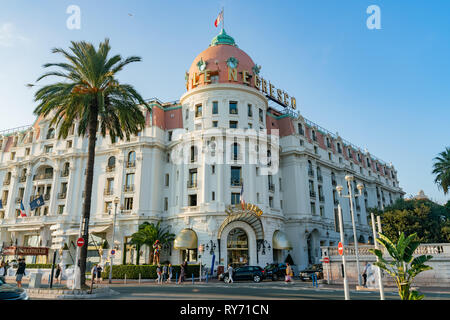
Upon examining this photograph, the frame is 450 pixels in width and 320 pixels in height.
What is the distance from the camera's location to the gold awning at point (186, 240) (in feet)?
131

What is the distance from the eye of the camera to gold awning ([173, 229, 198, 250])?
40.0 meters

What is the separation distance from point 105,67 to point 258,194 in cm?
2594

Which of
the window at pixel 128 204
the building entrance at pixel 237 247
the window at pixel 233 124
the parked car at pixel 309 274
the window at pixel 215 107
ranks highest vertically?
the window at pixel 215 107

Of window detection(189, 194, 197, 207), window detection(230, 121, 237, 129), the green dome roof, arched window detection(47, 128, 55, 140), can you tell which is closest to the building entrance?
window detection(189, 194, 197, 207)

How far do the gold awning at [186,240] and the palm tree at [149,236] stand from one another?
6.47ft

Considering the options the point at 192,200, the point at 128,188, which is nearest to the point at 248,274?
the point at 192,200

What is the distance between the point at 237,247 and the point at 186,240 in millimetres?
6444

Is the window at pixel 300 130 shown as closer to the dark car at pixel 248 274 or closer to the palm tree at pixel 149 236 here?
the palm tree at pixel 149 236

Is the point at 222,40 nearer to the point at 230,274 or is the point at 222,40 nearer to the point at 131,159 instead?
the point at 131,159

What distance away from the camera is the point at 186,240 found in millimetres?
40344

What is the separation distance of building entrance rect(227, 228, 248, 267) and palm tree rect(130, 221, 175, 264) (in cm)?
744

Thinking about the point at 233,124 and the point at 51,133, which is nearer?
the point at 233,124

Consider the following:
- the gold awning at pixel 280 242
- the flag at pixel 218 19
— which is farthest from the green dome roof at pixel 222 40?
the gold awning at pixel 280 242

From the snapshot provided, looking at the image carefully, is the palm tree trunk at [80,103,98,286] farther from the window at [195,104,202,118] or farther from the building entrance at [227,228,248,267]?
the window at [195,104,202,118]
